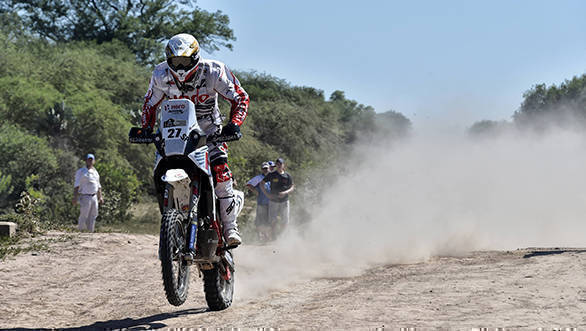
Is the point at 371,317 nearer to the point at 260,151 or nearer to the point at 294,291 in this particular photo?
the point at 294,291

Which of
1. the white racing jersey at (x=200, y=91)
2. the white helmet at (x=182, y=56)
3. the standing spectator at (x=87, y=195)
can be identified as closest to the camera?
the white helmet at (x=182, y=56)

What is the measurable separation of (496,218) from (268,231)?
17.6 ft

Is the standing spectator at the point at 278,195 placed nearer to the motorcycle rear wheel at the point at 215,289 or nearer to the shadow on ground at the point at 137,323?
the motorcycle rear wheel at the point at 215,289

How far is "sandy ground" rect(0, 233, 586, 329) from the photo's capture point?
6090mm

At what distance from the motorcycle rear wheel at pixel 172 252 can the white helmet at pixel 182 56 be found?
1.42 m

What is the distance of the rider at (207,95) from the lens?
7.02m

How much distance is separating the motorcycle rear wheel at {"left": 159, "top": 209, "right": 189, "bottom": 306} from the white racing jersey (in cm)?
120

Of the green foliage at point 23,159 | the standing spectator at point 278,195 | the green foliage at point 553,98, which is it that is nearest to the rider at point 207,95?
the standing spectator at point 278,195

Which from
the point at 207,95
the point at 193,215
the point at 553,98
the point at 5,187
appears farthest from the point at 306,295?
the point at 553,98

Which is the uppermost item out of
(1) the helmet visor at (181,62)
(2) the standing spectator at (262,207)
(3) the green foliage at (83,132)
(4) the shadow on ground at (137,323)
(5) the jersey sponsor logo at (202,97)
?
(3) the green foliage at (83,132)

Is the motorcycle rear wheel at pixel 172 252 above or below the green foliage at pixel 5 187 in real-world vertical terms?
below

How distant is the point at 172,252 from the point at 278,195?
426 inches

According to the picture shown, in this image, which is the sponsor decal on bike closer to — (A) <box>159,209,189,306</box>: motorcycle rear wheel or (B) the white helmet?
(B) the white helmet

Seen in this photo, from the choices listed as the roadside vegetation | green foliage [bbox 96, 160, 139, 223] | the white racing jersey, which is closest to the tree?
the roadside vegetation
